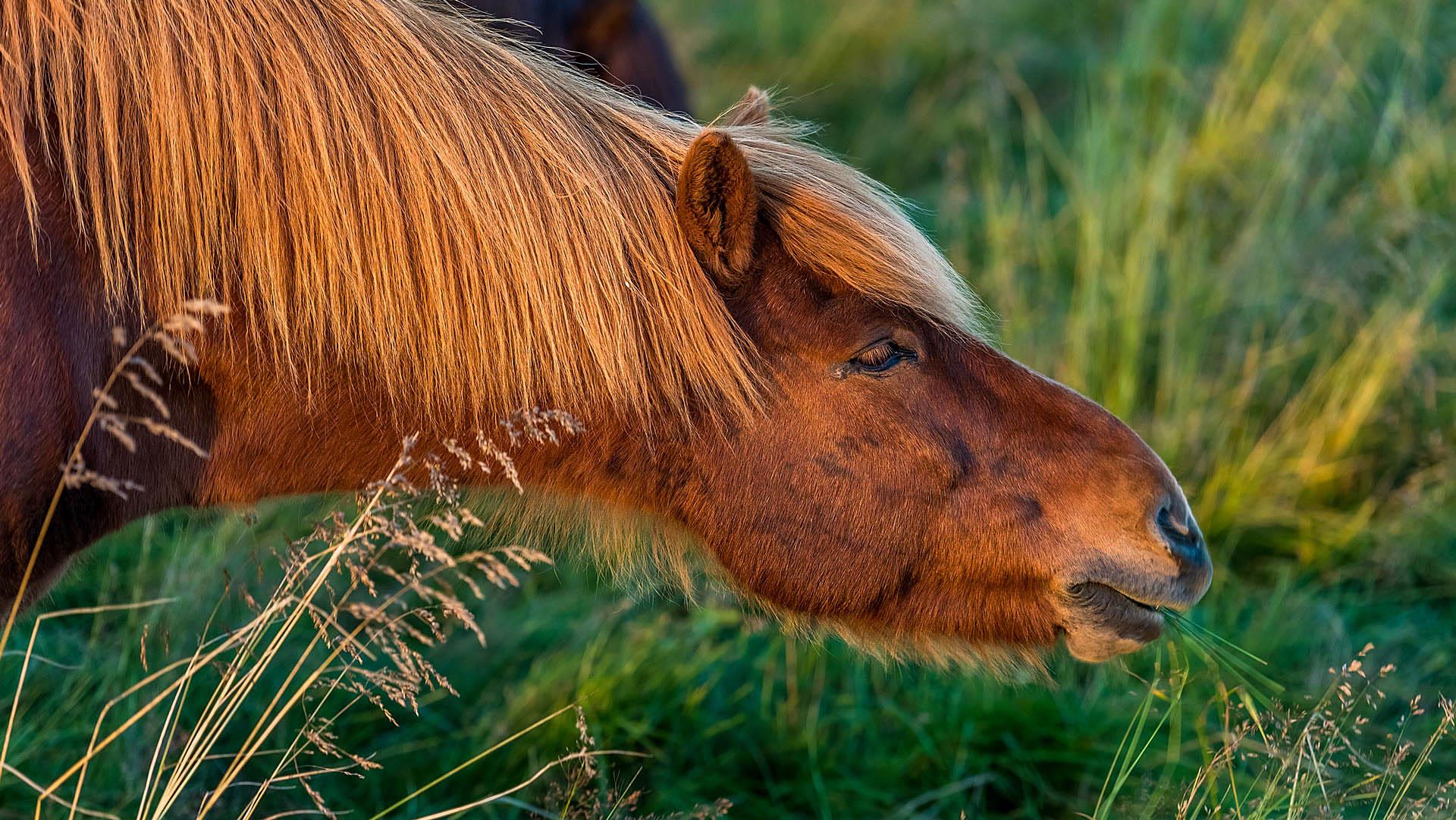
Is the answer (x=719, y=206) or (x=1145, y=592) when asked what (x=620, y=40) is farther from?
(x=1145, y=592)

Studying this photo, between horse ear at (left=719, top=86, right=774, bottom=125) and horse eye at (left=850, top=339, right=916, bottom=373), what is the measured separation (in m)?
0.57

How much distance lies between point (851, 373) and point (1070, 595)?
593 mm

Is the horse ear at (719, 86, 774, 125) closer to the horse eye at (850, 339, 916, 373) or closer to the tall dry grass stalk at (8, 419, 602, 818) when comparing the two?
the horse eye at (850, 339, 916, 373)

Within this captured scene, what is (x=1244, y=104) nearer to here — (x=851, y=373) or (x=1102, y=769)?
(x=1102, y=769)

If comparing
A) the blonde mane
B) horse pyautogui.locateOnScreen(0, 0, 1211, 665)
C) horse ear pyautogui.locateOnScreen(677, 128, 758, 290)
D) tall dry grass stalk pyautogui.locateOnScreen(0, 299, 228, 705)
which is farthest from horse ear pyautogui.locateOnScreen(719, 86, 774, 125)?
tall dry grass stalk pyautogui.locateOnScreen(0, 299, 228, 705)

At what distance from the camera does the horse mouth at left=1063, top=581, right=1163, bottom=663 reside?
2.27 meters

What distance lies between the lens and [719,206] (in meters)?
2.12

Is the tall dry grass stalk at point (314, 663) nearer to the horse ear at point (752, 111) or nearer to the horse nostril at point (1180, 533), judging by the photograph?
the horse ear at point (752, 111)

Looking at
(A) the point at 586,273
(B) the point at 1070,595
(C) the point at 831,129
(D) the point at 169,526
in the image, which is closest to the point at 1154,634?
(B) the point at 1070,595

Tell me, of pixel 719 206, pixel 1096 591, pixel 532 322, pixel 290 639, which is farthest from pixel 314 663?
pixel 1096 591

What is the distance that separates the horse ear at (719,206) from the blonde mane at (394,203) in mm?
43

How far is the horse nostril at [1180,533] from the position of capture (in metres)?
2.21

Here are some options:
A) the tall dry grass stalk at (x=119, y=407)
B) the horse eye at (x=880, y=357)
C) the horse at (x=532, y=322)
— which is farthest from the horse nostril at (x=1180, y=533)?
the tall dry grass stalk at (x=119, y=407)

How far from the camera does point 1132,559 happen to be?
7.21 feet
